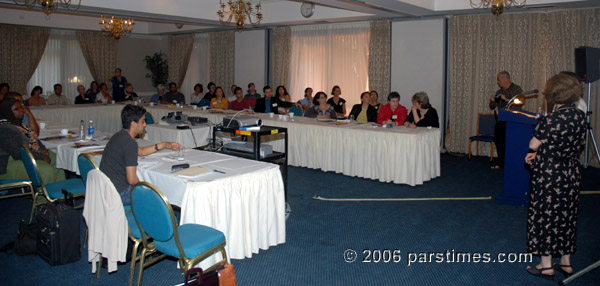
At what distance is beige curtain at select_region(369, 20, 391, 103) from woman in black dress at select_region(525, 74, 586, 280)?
6.15 meters

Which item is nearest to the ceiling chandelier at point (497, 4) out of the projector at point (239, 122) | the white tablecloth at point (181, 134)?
the projector at point (239, 122)

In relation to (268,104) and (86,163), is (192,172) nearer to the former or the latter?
(86,163)

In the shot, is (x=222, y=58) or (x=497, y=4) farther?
(x=222, y=58)

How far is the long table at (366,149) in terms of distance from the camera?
6066 millimetres

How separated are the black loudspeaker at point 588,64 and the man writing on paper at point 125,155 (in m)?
5.56

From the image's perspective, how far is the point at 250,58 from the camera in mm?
11773

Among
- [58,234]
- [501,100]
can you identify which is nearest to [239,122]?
[58,234]

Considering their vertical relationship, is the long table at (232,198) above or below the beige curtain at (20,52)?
below

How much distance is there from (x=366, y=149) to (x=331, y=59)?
4.40 metres

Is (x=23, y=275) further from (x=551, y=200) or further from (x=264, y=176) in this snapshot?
(x=551, y=200)

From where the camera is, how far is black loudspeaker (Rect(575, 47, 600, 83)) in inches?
241

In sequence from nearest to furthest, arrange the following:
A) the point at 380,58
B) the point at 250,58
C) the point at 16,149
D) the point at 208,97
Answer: the point at 16,149, the point at 380,58, the point at 208,97, the point at 250,58

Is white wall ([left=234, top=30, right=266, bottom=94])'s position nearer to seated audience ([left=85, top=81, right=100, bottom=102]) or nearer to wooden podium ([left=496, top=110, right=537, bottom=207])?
seated audience ([left=85, top=81, right=100, bottom=102])

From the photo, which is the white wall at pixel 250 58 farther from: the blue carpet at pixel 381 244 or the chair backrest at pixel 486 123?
the blue carpet at pixel 381 244
